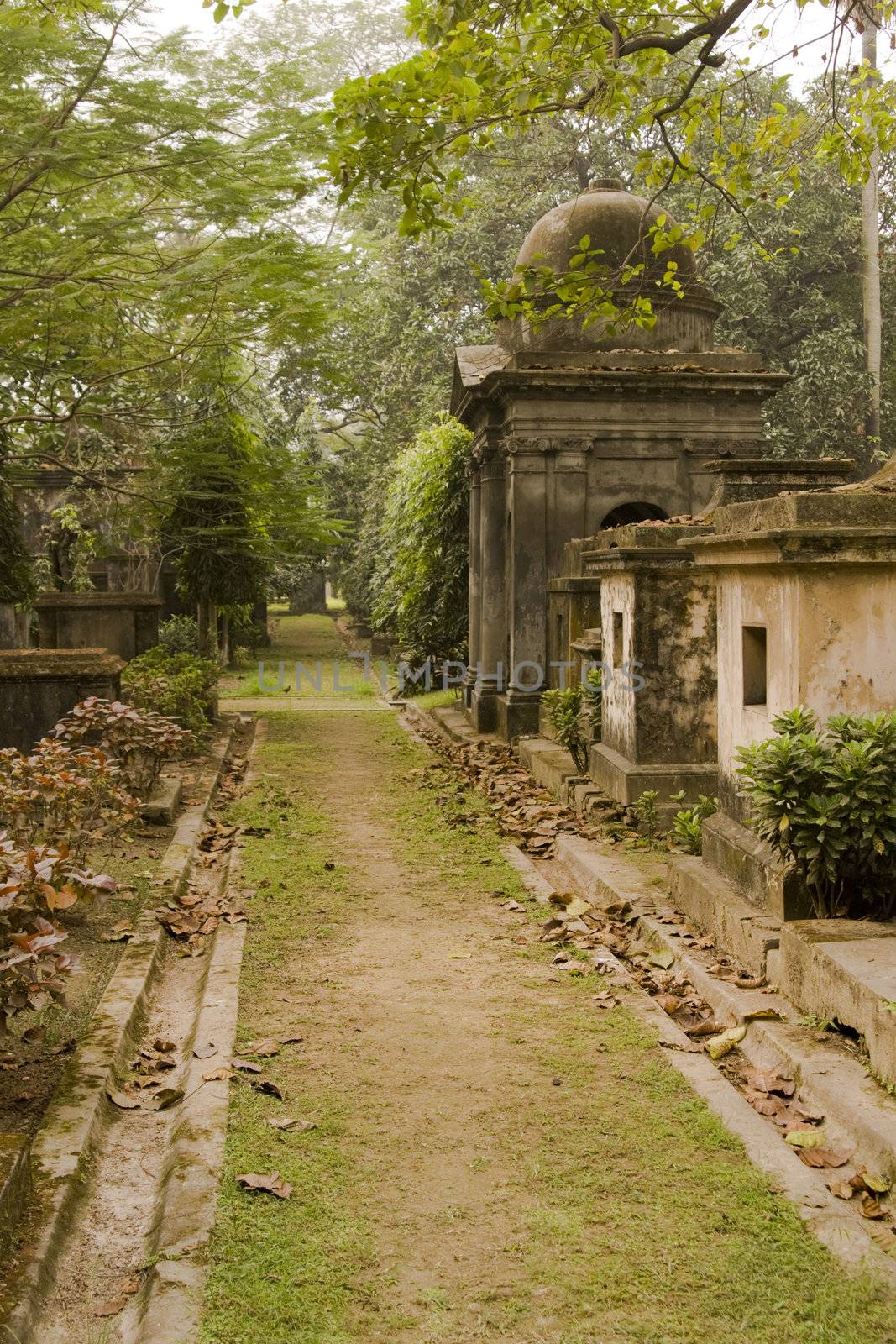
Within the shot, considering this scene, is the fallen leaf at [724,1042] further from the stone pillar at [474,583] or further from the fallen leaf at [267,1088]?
the stone pillar at [474,583]

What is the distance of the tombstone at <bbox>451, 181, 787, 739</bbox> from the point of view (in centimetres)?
1426

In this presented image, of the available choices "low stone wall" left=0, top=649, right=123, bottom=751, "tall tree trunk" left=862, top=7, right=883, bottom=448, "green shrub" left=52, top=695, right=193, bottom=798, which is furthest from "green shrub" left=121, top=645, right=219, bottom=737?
"tall tree trunk" left=862, top=7, right=883, bottom=448

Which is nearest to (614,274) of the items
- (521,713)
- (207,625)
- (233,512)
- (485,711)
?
(521,713)

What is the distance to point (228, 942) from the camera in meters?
6.62

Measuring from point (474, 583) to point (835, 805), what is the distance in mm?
11574

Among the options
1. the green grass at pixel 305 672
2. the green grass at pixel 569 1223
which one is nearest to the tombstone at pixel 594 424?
the green grass at pixel 305 672

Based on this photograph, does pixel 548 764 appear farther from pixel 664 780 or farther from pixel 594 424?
pixel 594 424

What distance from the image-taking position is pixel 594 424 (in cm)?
1441

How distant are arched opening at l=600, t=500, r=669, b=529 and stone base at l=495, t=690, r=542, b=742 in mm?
2465

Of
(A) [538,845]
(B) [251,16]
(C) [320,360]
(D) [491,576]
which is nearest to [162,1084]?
(A) [538,845]

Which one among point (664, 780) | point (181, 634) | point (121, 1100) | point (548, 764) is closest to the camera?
point (121, 1100)

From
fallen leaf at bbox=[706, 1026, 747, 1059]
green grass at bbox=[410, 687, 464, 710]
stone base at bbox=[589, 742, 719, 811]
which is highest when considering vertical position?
green grass at bbox=[410, 687, 464, 710]

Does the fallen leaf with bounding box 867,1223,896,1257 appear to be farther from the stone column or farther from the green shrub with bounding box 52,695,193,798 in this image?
the stone column

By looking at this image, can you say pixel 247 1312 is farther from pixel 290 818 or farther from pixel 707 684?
pixel 290 818
